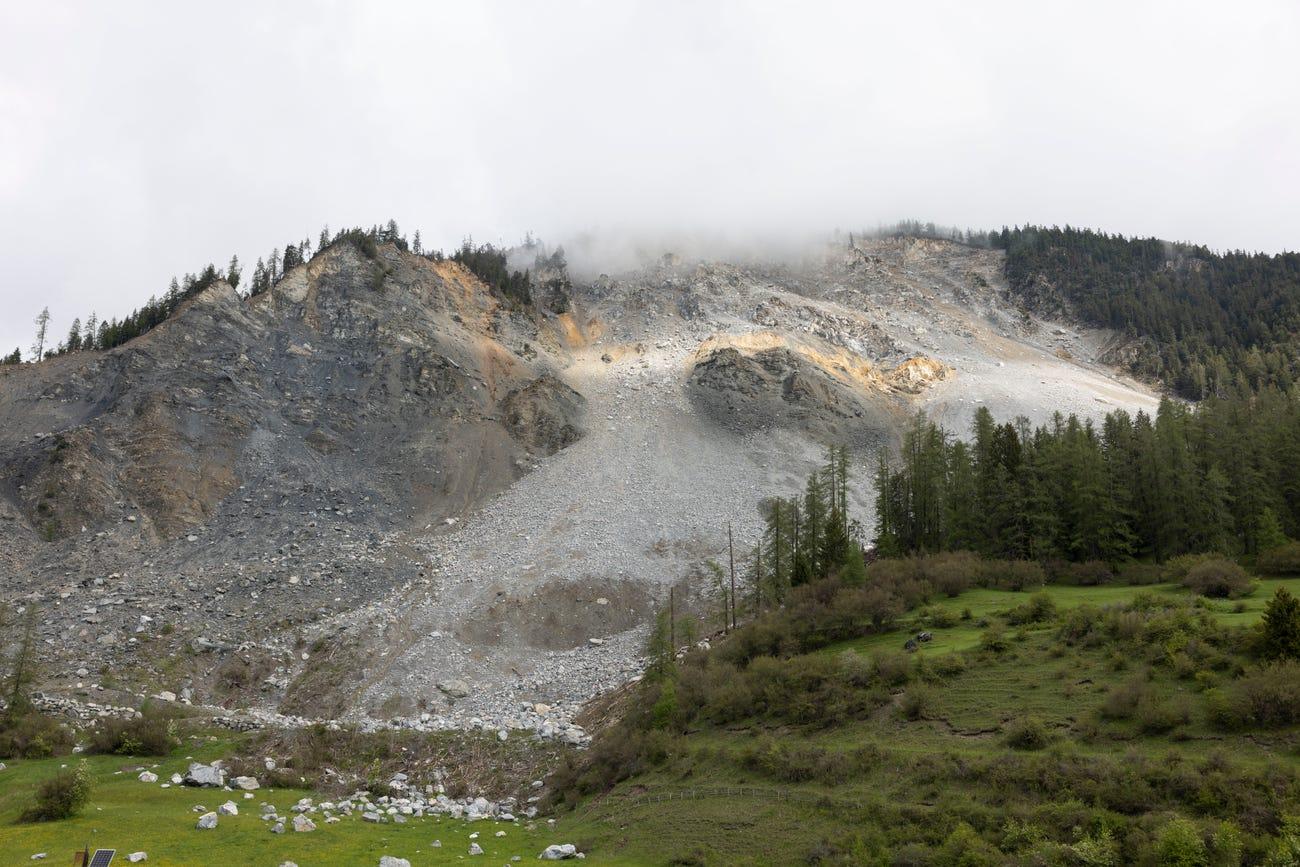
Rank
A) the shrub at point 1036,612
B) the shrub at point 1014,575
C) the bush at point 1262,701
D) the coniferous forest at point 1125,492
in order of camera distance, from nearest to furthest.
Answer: the bush at point 1262,701 → the shrub at point 1036,612 → the shrub at point 1014,575 → the coniferous forest at point 1125,492

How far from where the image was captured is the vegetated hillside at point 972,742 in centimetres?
1967

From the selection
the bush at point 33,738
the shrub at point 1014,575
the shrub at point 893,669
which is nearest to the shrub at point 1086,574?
A: the shrub at point 1014,575

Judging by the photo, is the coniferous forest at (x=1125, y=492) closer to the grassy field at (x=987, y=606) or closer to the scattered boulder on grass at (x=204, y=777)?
the grassy field at (x=987, y=606)

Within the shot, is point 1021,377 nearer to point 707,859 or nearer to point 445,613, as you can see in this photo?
point 445,613

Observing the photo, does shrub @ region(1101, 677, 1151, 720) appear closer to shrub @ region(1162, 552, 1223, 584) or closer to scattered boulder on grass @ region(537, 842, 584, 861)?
scattered boulder on grass @ region(537, 842, 584, 861)

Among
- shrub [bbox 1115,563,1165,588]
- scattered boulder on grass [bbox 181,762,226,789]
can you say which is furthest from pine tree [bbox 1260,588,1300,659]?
scattered boulder on grass [bbox 181,762,226,789]

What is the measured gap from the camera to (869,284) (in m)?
135

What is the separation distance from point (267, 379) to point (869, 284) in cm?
10146

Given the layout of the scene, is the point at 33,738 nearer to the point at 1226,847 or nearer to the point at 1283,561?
the point at 1226,847

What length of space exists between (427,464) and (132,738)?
140 feet

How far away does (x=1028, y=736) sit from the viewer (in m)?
24.4

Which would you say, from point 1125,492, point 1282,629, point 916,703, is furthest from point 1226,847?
point 1125,492

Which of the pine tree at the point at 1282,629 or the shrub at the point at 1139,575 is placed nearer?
the pine tree at the point at 1282,629

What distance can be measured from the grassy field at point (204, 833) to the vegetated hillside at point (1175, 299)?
117m
